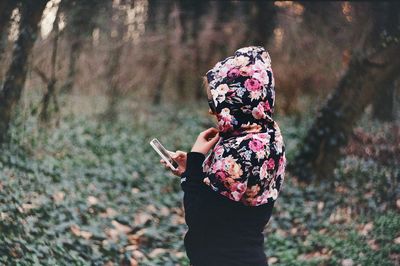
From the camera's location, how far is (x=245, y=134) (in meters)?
2.79

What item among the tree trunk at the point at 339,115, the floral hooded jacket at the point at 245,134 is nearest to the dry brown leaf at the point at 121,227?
the tree trunk at the point at 339,115

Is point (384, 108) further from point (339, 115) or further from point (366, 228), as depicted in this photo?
point (366, 228)

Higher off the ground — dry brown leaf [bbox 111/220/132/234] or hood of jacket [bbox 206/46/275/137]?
hood of jacket [bbox 206/46/275/137]

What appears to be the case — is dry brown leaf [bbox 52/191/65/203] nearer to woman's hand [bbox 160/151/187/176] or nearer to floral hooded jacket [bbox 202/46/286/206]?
woman's hand [bbox 160/151/187/176]

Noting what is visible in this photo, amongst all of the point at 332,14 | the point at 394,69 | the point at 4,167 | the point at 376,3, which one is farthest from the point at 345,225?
the point at 332,14

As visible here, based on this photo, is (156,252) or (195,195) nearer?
(195,195)

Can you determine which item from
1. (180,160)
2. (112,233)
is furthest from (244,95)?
(112,233)

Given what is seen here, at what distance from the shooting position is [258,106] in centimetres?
280

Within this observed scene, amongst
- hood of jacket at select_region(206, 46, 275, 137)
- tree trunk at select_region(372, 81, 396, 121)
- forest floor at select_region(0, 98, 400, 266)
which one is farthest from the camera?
tree trunk at select_region(372, 81, 396, 121)

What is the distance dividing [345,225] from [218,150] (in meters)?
4.45

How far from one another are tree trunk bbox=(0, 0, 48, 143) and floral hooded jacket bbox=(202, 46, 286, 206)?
13.8ft

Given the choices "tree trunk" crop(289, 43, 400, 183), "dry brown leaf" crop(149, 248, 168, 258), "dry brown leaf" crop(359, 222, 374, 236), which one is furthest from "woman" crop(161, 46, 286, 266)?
"tree trunk" crop(289, 43, 400, 183)

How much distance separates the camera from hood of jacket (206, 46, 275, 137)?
2803mm

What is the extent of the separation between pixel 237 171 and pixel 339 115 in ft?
20.4
